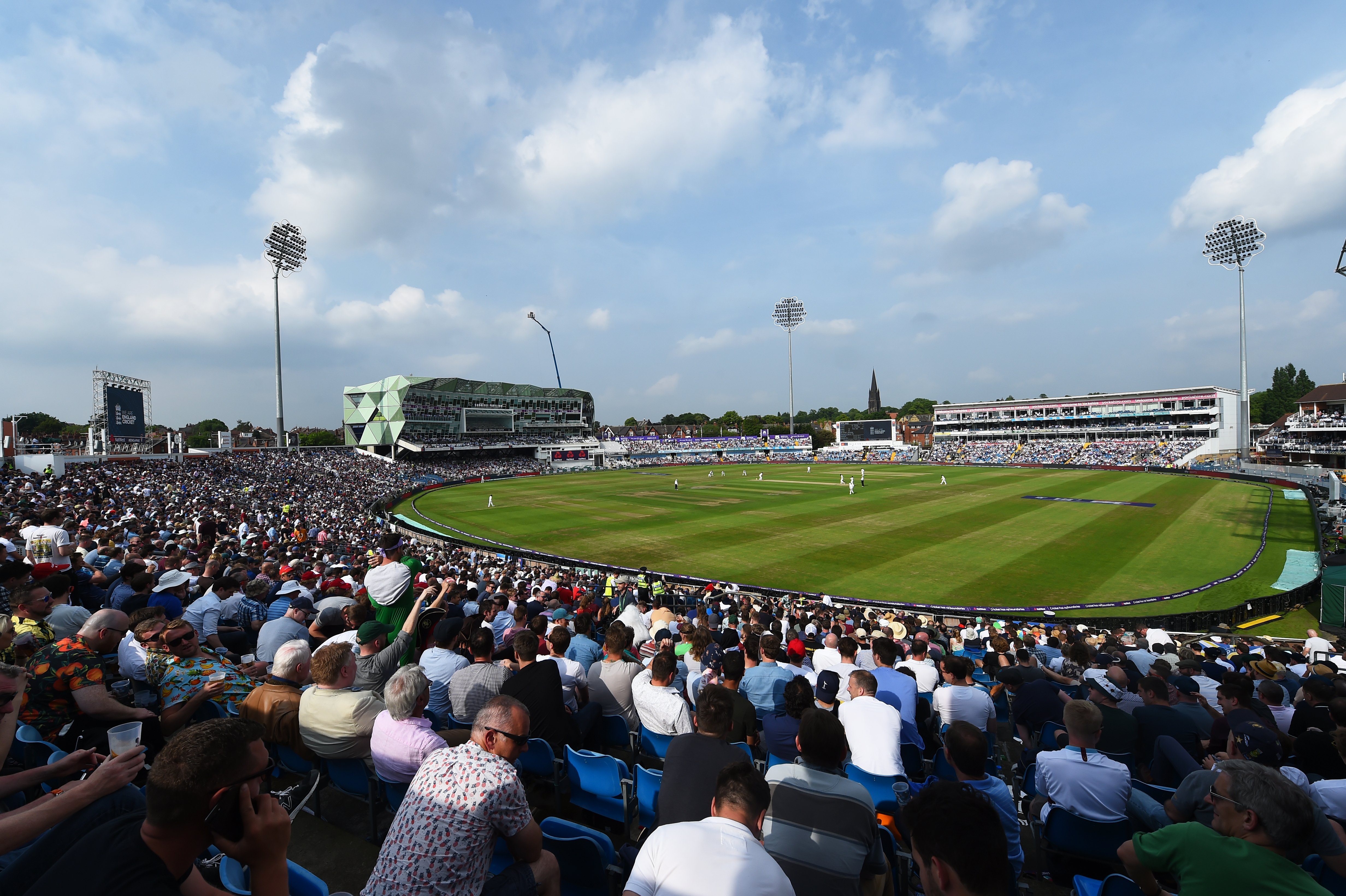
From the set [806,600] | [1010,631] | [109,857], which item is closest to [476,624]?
[109,857]

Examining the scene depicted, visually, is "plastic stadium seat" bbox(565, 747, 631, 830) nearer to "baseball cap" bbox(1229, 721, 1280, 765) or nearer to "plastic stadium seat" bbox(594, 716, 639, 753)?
"plastic stadium seat" bbox(594, 716, 639, 753)

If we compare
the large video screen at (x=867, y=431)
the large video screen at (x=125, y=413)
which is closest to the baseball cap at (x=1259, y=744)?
the large video screen at (x=125, y=413)

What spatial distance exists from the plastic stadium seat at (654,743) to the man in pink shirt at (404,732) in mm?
2005

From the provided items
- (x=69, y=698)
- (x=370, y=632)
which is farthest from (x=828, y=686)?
(x=69, y=698)

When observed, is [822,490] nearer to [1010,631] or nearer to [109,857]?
[1010,631]

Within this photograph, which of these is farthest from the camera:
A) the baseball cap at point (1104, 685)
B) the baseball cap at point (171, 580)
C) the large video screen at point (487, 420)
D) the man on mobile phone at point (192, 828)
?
the large video screen at point (487, 420)

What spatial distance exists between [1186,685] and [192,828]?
8.87 meters

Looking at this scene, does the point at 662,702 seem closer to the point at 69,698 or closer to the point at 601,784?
the point at 601,784

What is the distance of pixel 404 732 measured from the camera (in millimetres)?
4016

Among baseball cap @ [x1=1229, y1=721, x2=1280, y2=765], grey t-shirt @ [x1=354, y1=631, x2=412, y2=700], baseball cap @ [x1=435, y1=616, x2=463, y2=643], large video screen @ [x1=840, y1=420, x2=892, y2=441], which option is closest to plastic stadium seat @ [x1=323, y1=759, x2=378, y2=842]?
grey t-shirt @ [x1=354, y1=631, x2=412, y2=700]

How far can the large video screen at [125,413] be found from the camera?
44.8m

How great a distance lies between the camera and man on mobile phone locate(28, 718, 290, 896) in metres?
1.85

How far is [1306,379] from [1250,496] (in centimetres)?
9508

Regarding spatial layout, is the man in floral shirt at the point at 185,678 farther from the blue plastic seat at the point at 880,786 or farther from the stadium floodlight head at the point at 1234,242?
the stadium floodlight head at the point at 1234,242
